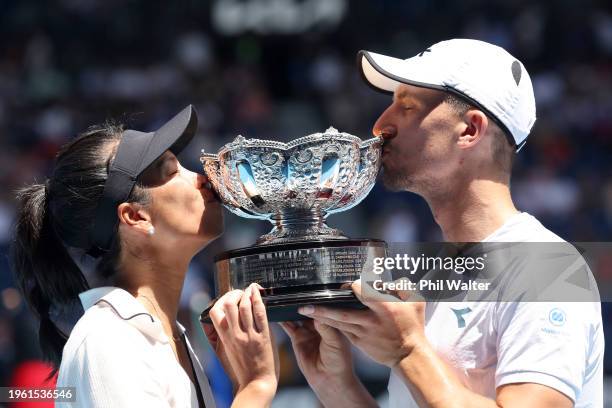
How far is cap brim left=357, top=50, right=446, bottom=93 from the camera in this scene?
310 cm

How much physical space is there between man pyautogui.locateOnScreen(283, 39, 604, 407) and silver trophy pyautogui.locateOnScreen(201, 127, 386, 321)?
0.10 metres

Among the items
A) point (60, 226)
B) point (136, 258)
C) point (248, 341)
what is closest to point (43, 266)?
point (60, 226)

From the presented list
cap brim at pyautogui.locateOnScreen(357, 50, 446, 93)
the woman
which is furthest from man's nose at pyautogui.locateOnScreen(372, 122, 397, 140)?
the woman

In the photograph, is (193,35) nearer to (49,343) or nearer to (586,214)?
(586,214)

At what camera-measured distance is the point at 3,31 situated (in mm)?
13516

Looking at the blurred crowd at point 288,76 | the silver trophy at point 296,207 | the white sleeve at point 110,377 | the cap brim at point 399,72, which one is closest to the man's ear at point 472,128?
the cap brim at point 399,72

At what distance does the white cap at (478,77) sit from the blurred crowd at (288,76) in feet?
22.1

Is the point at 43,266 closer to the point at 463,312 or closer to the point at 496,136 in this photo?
the point at 463,312

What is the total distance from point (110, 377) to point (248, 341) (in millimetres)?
349

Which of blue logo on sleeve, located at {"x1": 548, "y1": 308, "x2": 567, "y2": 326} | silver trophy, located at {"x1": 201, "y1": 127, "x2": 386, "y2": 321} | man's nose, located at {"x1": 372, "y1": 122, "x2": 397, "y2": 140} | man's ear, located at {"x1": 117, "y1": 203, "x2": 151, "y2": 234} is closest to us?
blue logo on sleeve, located at {"x1": 548, "y1": 308, "x2": 567, "y2": 326}

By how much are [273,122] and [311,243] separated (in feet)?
31.7

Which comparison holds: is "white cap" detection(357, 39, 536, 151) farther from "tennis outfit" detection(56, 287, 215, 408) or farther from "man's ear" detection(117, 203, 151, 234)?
"tennis outfit" detection(56, 287, 215, 408)

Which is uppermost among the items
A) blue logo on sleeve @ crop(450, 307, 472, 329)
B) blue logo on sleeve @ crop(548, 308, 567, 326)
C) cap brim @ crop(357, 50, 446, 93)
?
cap brim @ crop(357, 50, 446, 93)

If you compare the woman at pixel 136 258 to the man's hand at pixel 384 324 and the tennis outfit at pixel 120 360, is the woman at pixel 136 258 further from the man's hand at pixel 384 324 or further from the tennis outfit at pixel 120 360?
the man's hand at pixel 384 324
